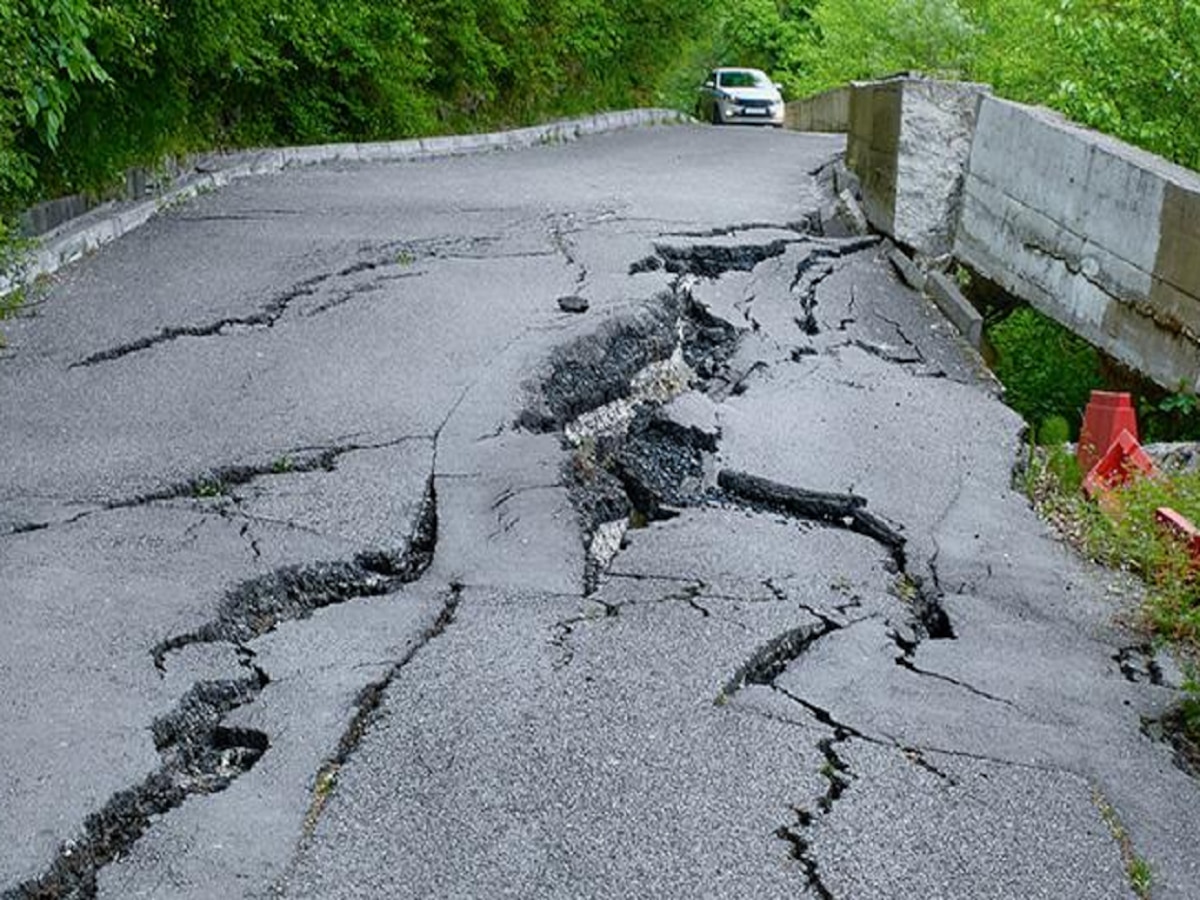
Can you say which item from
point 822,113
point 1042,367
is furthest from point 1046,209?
point 822,113

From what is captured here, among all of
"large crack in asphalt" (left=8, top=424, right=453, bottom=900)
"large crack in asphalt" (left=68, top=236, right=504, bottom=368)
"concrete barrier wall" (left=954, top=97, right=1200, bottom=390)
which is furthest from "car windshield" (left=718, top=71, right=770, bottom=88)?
"large crack in asphalt" (left=8, top=424, right=453, bottom=900)

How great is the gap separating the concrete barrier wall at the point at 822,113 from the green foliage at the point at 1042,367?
10.2 m

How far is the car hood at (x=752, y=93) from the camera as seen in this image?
33.2 metres

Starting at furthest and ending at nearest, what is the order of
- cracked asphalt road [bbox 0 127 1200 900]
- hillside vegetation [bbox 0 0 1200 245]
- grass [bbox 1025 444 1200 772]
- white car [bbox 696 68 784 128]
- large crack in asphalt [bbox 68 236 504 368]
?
white car [bbox 696 68 784 128] → hillside vegetation [bbox 0 0 1200 245] → large crack in asphalt [bbox 68 236 504 368] → grass [bbox 1025 444 1200 772] → cracked asphalt road [bbox 0 127 1200 900]

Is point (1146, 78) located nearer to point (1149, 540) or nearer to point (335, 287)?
point (1149, 540)

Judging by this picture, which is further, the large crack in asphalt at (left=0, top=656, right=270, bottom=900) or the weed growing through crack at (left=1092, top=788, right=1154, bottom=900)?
the weed growing through crack at (left=1092, top=788, right=1154, bottom=900)

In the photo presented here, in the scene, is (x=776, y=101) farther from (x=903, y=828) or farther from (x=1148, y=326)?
(x=903, y=828)

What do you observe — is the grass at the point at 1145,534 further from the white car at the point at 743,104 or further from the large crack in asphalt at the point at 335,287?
the white car at the point at 743,104

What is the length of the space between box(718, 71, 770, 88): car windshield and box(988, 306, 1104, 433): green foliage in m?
22.3

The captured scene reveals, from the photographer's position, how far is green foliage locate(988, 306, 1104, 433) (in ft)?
39.9

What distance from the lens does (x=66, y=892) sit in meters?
3.30

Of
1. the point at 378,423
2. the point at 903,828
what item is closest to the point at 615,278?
the point at 378,423

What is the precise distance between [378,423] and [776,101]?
93.0 ft

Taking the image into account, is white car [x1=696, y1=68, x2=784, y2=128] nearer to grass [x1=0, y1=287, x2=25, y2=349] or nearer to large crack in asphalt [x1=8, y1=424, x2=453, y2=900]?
grass [x1=0, y1=287, x2=25, y2=349]
